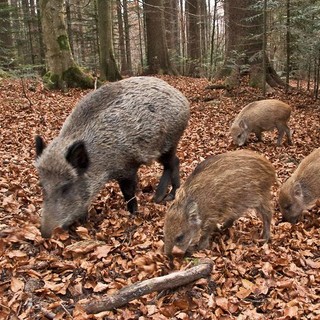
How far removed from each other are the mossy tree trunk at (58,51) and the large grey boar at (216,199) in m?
10.7

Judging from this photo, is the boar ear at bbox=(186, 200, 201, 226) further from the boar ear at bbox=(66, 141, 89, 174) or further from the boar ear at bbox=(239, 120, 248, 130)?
the boar ear at bbox=(239, 120, 248, 130)

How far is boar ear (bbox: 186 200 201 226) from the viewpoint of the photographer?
14.7 feet

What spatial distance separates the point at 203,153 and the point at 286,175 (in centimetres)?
197

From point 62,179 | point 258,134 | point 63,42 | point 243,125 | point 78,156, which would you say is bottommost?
point 258,134

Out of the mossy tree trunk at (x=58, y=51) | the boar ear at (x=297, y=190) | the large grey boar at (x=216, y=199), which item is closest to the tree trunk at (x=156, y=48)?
the mossy tree trunk at (x=58, y=51)

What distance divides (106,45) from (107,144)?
12549mm

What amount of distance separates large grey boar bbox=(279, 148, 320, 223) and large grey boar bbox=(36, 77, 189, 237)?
177 cm

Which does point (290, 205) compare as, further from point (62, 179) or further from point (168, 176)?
point (62, 179)

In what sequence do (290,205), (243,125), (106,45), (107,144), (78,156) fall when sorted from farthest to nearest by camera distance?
(106,45)
(243,125)
(290,205)
(107,144)
(78,156)

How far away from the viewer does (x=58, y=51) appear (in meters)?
14.1

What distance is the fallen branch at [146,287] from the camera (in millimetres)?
3553

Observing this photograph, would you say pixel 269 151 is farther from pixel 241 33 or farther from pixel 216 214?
pixel 241 33

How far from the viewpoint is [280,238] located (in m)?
5.11

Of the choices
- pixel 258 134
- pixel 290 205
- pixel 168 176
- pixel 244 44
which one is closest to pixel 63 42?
pixel 244 44
